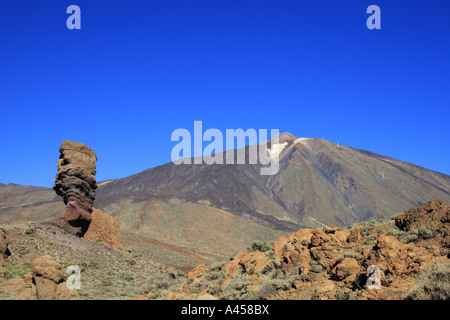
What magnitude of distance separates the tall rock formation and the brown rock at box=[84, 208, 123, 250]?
0.38m

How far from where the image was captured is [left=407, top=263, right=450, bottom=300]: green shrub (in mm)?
6553

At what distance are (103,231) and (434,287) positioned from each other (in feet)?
65.0

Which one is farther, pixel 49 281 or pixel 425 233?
pixel 49 281

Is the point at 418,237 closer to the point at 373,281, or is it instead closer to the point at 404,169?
the point at 373,281

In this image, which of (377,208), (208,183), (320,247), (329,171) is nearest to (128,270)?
(320,247)

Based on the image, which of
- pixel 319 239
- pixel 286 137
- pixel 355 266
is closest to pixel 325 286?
pixel 355 266

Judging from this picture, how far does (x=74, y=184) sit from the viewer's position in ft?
70.9

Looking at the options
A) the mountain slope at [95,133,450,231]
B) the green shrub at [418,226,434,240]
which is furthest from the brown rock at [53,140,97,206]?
the mountain slope at [95,133,450,231]

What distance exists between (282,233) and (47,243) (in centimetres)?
4690

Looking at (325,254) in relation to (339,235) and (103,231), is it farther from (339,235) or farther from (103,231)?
(103,231)

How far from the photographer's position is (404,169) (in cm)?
12250

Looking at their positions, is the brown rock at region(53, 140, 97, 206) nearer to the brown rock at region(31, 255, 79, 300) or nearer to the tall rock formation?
the tall rock formation

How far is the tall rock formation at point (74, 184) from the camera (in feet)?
70.4

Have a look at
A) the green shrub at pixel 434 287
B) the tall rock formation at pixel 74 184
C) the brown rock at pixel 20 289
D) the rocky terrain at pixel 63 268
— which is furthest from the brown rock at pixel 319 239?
the tall rock formation at pixel 74 184
